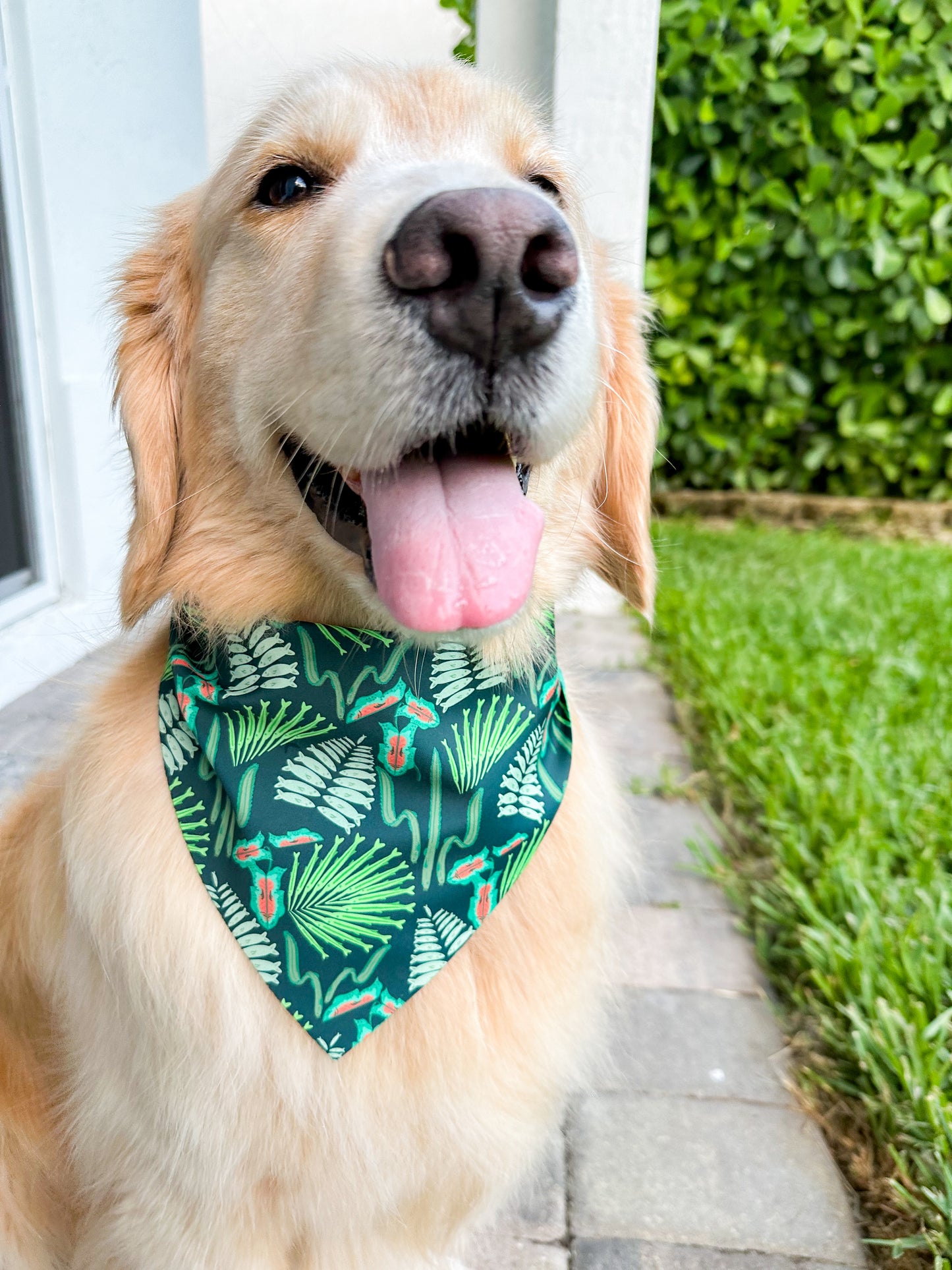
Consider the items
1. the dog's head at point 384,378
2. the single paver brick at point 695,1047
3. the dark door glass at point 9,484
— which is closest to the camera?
the dog's head at point 384,378

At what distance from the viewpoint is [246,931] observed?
1.50 m

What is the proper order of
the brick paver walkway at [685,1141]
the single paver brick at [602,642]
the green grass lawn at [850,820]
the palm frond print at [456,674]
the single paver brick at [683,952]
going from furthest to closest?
the single paver brick at [602,642] → the single paver brick at [683,952] → the green grass lawn at [850,820] → the brick paver walkway at [685,1141] → the palm frond print at [456,674]

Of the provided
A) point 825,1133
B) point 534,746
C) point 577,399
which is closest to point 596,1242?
point 825,1133

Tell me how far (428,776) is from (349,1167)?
0.59m

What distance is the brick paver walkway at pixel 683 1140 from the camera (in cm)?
171

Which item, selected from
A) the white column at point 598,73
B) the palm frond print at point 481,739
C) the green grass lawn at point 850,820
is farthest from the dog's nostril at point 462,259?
the white column at point 598,73

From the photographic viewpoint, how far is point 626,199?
4.95 m

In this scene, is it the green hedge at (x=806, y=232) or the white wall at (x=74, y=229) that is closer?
the white wall at (x=74, y=229)

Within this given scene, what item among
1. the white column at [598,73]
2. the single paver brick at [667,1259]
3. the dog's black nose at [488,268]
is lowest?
the single paver brick at [667,1259]

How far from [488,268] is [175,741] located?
0.89m

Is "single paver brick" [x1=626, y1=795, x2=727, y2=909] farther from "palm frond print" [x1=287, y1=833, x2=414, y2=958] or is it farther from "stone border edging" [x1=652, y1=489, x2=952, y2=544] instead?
"stone border edging" [x1=652, y1=489, x2=952, y2=544]

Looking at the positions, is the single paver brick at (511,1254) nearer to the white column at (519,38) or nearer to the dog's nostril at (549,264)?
the dog's nostril at (549,264)

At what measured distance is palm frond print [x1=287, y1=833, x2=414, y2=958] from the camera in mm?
1538

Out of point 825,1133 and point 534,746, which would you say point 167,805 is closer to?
point 534,746
